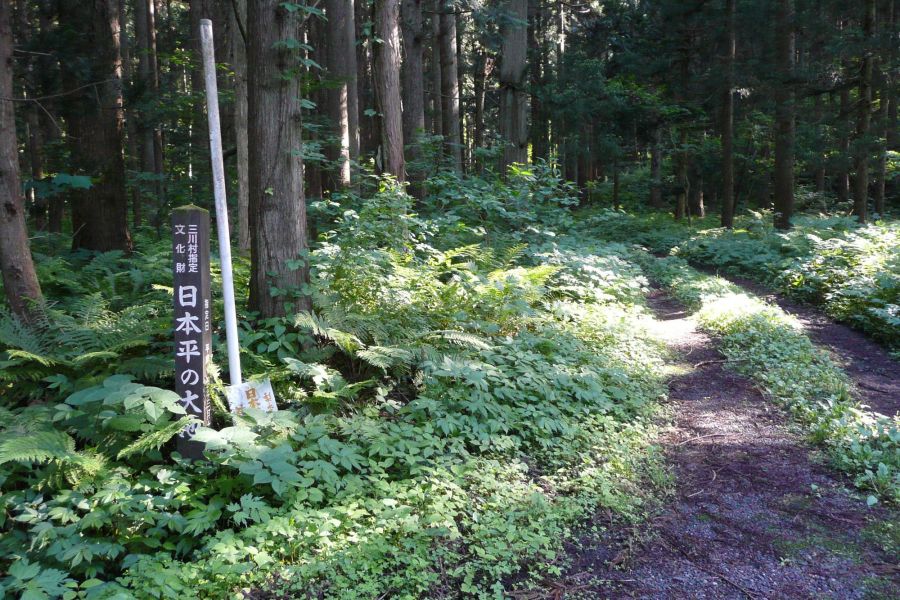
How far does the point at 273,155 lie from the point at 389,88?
5127mm

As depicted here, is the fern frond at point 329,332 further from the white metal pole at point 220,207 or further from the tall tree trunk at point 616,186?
the tall tree trunk at point 616,186

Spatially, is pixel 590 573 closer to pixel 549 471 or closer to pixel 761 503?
pixel 549 471

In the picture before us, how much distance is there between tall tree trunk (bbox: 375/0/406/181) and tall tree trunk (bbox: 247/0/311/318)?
169 inches

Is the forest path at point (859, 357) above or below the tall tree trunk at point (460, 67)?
below

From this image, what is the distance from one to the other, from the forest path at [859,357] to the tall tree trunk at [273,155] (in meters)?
6.26

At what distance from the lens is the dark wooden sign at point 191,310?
13.0ft

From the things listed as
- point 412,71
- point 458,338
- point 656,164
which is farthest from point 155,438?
point 656,164

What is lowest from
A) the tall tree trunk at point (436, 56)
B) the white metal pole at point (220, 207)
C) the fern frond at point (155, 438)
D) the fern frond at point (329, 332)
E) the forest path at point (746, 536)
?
the forest path at point (746, 536)

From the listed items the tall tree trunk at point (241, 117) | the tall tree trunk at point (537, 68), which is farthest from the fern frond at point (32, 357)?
the tall tree trunk at point (537, 68)

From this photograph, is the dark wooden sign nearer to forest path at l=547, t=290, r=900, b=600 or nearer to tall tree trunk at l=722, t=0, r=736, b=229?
forest path at l=547, t=290, r=900, b=600

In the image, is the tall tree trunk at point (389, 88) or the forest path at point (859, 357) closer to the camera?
the forest path at point (859, 357)

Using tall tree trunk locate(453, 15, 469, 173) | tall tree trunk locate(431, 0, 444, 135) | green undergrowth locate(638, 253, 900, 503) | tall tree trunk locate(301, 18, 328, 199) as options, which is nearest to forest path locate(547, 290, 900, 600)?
green undergrowth locate(638, 253, 900, 503)

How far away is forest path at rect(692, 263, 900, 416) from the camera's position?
6.29m

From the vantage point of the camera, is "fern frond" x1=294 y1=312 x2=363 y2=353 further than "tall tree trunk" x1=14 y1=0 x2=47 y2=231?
No
